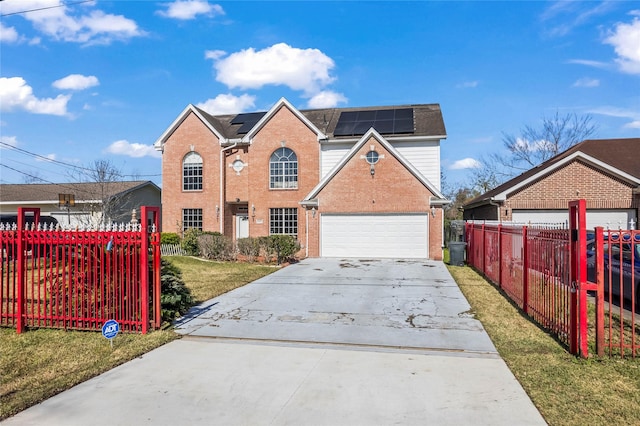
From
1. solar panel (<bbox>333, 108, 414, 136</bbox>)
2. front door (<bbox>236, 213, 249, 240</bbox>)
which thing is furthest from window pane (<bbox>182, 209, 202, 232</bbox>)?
solar panel (<bbox>333, 108, 414, 136</bbox>)

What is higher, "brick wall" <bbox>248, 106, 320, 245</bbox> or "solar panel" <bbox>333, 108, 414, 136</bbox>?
"solar panel" <bbox>333, 108, 414, 136</bbox>

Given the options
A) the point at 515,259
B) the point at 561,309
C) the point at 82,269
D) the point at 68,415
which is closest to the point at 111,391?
the point at 68,415

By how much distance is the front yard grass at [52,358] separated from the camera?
15.6 feet

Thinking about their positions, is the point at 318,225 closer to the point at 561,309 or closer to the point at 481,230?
the point at 481,230

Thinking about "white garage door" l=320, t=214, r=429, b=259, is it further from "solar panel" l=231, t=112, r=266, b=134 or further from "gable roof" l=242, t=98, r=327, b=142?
"solar panel" l=231, t=112, r=266, b=134

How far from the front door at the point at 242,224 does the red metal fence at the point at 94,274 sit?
18.0 m

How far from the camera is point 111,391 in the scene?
4.73 metres

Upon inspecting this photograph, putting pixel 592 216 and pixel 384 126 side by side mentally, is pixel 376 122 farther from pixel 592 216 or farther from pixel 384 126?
pixel 592 216

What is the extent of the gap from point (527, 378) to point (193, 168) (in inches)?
909

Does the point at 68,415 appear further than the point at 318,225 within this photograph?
No

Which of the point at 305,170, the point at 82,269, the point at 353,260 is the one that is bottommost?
the point at 353,260

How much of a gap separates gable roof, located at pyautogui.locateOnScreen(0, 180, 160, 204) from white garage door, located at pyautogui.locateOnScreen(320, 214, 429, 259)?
16.3 m

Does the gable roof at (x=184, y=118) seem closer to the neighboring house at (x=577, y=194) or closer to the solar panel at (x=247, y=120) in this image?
the solar panel at (x=247, y=120)

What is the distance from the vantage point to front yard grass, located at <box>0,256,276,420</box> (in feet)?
15.6
